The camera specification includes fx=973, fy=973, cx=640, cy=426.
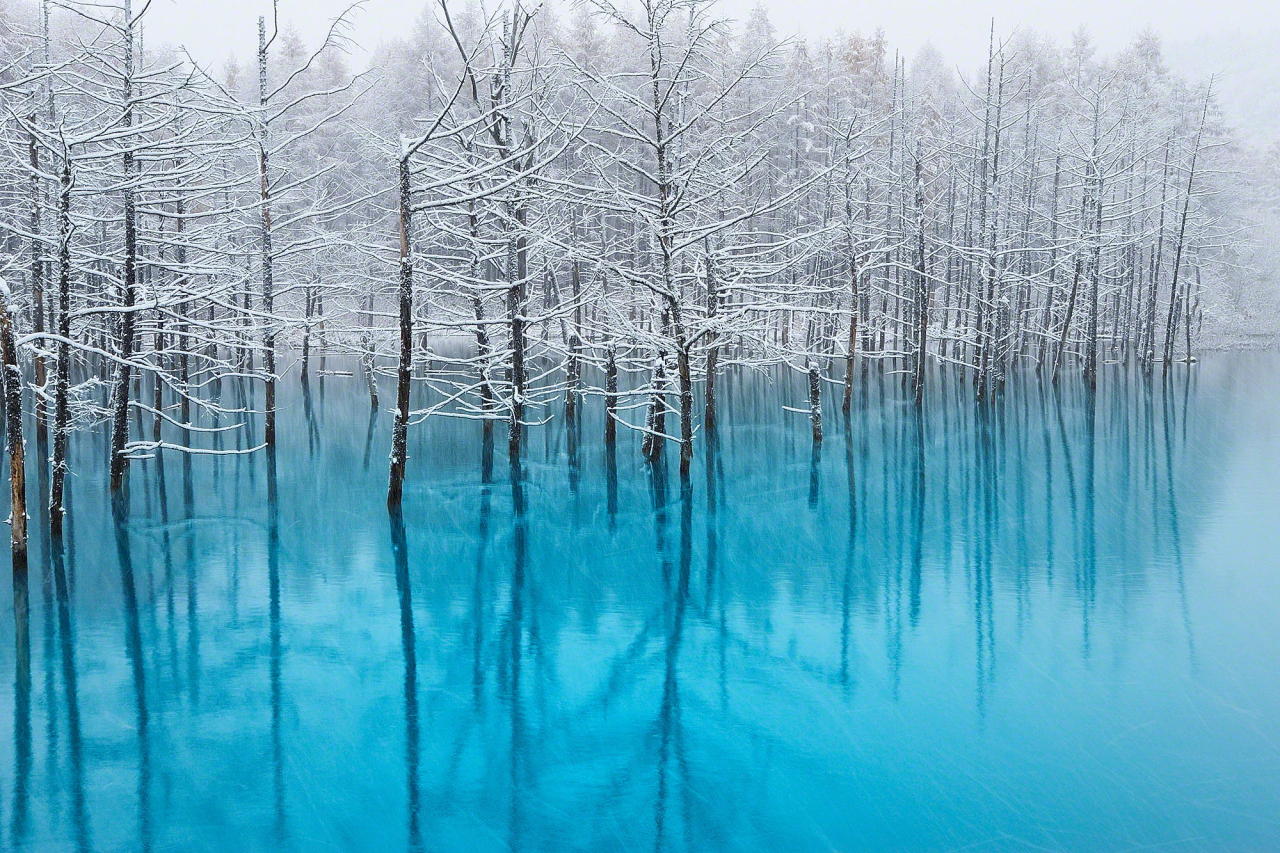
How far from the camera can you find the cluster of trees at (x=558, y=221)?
17266 millimetres

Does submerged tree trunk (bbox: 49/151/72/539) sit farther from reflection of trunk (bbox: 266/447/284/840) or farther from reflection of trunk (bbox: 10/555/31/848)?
reflection of trunk (bbox: 266/447/284/840)

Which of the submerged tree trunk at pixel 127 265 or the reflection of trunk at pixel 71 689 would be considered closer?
the reflection of trunk at pixel 71 689

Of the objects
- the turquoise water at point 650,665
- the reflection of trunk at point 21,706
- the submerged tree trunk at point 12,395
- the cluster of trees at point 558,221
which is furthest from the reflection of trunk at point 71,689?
the submerged tree trunk at point 12,395

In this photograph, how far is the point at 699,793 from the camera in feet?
26.3

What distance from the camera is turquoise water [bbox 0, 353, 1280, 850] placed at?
7.70 meters

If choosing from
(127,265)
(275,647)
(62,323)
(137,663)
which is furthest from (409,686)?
(127,265)

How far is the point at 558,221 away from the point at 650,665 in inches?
828

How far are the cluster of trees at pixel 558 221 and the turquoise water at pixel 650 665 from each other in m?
2.26

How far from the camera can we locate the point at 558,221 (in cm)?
2984

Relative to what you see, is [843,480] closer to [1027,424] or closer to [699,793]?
[1027,424]

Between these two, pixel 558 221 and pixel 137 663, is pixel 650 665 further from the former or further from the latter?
pixel 558 221

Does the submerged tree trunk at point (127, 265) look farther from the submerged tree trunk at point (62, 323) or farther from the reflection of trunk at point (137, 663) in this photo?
the reflection of trunk at point (137, 663)

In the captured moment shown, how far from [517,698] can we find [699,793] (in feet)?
8.82

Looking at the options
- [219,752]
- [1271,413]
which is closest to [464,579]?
[219,752]
